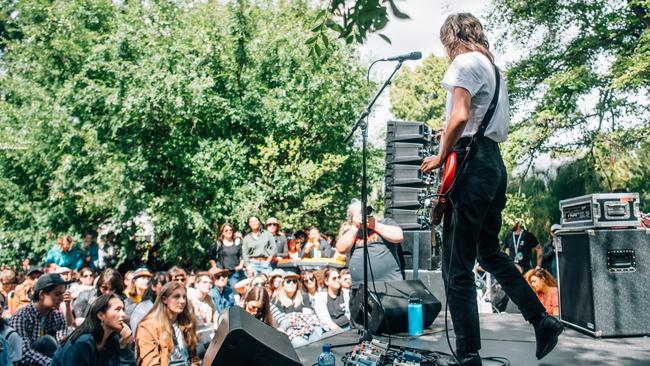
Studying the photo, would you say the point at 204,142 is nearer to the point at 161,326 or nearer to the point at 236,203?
the point at 236,203

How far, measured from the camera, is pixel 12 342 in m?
4.33

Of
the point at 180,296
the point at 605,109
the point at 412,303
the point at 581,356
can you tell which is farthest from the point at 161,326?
the point at 605,109

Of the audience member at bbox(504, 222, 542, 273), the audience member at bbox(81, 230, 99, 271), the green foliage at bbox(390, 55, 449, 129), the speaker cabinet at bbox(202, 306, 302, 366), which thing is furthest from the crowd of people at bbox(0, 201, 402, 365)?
the green foliage at bbox(390, 55, 449, 129)

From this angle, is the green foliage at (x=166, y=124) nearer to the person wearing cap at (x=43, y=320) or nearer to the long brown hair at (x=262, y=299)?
the person wearing cap at (x=43, y=320)

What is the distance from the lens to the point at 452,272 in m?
2.62

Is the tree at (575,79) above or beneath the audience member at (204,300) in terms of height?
above

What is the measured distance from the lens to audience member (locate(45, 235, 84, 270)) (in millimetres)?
10398

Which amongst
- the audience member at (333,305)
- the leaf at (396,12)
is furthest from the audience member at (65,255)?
the leaf at (396,12)

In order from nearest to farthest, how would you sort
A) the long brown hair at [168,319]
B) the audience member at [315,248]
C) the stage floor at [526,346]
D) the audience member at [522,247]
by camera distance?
the stage floor at [526,346]
the long brown hair at [168,319]
the audience member at [315,248]
the audience member at [522,247]

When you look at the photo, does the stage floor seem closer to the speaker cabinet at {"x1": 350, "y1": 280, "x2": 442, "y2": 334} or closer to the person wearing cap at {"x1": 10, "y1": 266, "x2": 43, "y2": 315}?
the speaker cabinet at {"x1": 350, "y1": 280, "x2": 442, "y2": 334}

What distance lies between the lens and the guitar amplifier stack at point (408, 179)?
6.20 metres

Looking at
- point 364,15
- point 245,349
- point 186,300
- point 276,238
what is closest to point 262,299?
point 186,300

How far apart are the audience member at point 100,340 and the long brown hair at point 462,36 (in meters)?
2.81

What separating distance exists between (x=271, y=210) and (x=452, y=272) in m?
9.61
